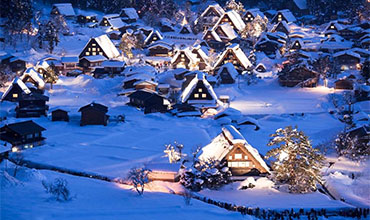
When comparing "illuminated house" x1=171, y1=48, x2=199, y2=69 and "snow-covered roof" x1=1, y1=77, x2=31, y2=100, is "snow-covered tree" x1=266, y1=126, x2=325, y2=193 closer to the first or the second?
"snow-covered roof" x1=1, y1=77, x2=31, y2=100

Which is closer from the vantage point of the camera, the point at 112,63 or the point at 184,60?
the point at 112,63

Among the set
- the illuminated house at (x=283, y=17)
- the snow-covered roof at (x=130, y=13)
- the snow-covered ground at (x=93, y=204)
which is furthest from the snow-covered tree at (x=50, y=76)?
the illuminated house at (x=283, y=17)

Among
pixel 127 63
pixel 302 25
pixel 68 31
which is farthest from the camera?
pixel 302 25

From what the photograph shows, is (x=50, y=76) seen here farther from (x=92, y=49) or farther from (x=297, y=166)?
(x=297, y=166)

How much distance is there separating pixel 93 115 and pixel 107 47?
20100 millimetres

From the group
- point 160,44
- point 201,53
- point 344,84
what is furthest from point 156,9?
point 344,84

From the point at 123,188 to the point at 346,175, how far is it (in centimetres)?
1014

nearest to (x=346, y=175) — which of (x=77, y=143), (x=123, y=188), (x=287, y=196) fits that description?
(x=287, y=196)

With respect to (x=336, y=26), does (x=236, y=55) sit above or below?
below

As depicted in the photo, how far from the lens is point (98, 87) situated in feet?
128

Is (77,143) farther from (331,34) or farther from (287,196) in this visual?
(331,34)

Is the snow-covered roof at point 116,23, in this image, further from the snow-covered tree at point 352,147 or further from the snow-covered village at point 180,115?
the snow-covered tree at point 352,147

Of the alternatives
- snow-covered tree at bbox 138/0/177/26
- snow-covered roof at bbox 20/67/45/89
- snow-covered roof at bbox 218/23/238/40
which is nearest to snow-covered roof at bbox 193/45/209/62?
snow-covered roof at bbox 218/23/238/40

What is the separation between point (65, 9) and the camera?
62.4 m
